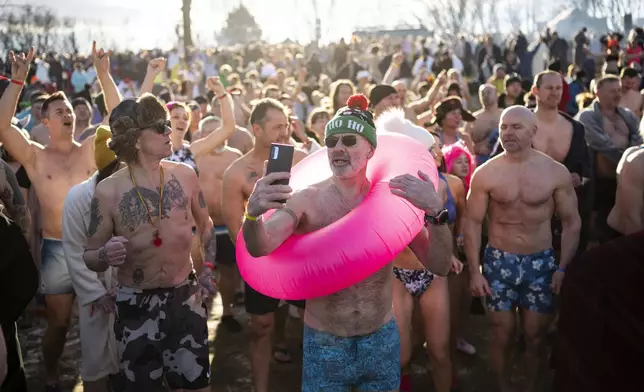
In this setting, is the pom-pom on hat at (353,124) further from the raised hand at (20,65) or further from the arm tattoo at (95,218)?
the raised hand at (20,65)

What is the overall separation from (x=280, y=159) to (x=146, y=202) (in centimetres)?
146

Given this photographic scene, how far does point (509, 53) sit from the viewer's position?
70.0 ft

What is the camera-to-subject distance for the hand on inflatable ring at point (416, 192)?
117 inches

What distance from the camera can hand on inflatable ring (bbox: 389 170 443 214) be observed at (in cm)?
297

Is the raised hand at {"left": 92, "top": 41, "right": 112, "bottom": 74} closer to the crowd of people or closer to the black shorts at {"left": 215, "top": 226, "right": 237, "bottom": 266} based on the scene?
the crowd of people

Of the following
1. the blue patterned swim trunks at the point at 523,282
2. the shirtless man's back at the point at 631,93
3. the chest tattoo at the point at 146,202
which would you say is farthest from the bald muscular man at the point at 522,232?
the shirtless man's back at the point at 631,93

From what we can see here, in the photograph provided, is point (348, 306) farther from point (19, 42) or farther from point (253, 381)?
point (19, 42)

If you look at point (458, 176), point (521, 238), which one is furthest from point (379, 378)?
point (458, 176)

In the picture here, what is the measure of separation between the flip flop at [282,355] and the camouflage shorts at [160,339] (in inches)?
84.9

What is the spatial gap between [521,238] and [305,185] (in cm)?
196

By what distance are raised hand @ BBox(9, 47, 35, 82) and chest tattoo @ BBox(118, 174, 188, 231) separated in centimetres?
193

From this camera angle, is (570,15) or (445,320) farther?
(570,15)

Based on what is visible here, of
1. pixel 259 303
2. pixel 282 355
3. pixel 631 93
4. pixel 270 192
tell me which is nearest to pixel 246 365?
pixel 282 355

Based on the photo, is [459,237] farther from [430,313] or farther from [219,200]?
[219,200]
